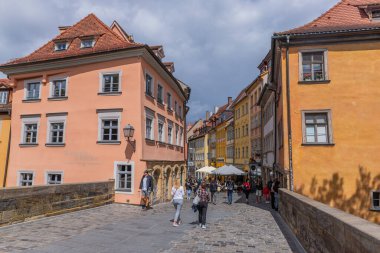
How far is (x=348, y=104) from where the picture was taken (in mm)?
15641

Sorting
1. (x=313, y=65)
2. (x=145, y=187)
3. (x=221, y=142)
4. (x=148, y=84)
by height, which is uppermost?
(x=313, y=65)

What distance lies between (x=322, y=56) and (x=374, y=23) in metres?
3.20

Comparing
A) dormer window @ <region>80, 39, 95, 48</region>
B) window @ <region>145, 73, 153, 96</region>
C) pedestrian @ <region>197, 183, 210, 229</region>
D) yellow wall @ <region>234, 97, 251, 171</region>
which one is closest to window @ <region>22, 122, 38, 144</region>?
dormer window @ <region>80, 39, 95, 48</region>

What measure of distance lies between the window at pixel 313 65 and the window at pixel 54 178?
1537 centimetres

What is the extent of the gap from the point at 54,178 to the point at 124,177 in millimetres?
5111

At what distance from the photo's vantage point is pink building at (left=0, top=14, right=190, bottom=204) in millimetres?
17828

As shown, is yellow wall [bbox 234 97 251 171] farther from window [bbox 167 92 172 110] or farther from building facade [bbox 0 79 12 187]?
building facade [bbox 0 79 12 187]

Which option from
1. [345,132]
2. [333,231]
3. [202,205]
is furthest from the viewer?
[345,132]

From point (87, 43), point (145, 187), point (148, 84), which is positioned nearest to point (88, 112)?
point (148, 84)

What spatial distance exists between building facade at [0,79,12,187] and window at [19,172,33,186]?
1838mm

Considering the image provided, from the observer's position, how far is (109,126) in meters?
18.3

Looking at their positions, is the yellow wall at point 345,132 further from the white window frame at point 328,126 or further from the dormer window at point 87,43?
the dormer window at point 87,43

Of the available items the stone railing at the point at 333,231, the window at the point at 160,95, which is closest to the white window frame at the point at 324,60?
the stone railing at the point at 333,231

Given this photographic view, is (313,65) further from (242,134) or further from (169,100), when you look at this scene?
(242,134)
